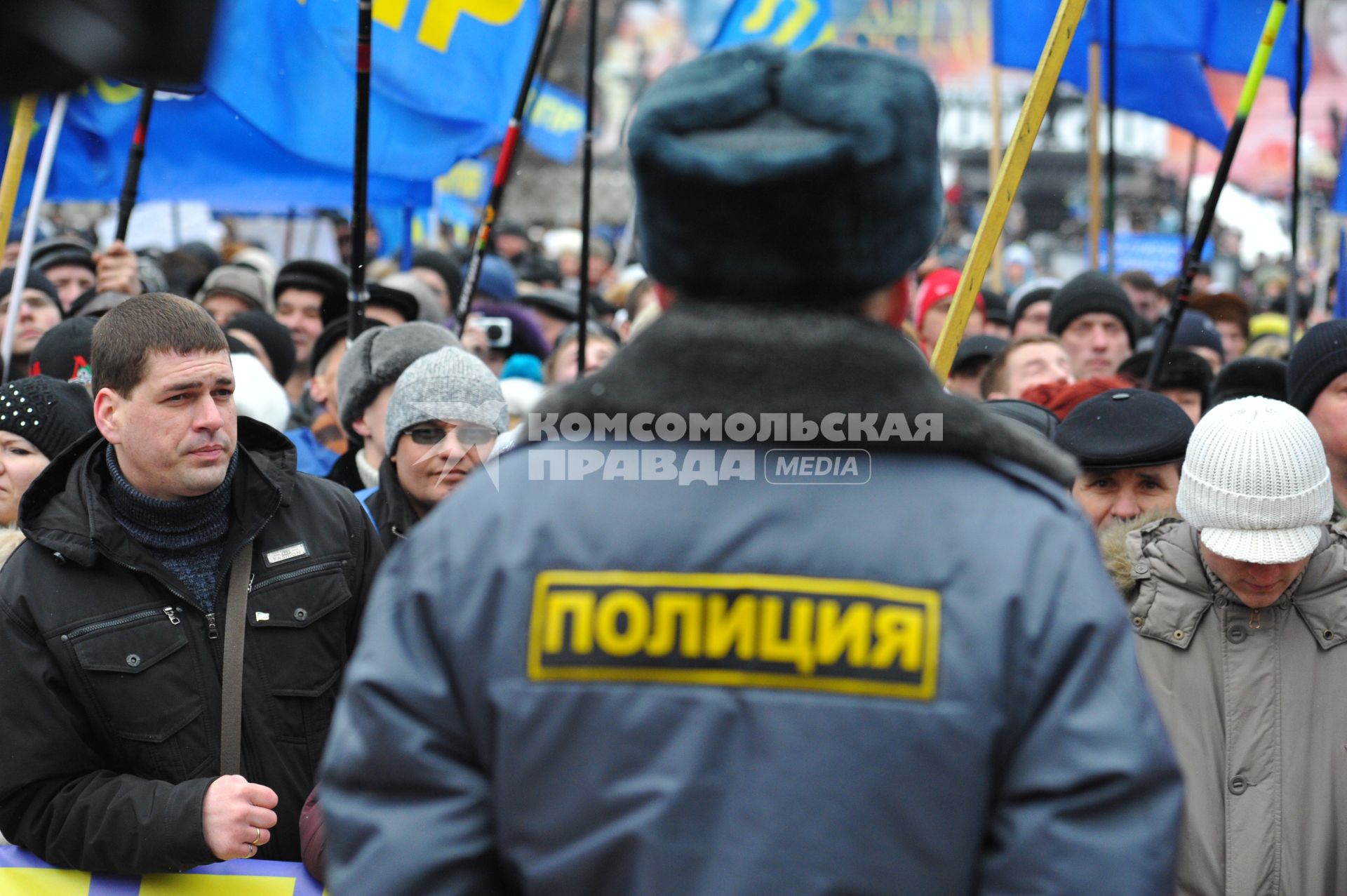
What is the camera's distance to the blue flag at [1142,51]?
8.13 metres

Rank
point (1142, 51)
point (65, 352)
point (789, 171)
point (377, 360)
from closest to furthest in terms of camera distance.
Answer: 1. point (789, 171)
2. point (377, 360)
3. point (65, 352)
4. point (1142, 51)

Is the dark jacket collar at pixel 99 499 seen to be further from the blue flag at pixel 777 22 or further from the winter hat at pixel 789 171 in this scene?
the blue flag at pixel 777 22

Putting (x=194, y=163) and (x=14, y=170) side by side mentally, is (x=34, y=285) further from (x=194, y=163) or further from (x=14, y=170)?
(x=194, y=163)

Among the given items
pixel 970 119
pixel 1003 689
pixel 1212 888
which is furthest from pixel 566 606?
pixel 970 119

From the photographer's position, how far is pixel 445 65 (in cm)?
645

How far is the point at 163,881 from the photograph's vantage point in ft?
9.91

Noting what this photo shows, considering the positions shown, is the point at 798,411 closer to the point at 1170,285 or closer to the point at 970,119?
the point at 1170,285

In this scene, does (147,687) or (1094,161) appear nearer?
(147,687)

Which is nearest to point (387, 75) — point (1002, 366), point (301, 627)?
point (1002, 366)

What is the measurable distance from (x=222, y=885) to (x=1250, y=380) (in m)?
3.67

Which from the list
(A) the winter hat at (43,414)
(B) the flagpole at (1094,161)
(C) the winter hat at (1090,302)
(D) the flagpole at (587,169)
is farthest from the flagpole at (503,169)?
(B) the flagpole at (1094,161)

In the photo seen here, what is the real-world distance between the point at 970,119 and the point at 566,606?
50.2m

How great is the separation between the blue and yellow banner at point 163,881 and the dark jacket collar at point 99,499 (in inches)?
24.7

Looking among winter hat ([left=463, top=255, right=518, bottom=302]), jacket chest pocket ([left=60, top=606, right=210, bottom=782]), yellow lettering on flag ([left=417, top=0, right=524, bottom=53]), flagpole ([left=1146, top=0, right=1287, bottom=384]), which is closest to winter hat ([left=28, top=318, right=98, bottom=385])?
jacket chest pocket ([left=60, top=606, right=210, bottom=782])
